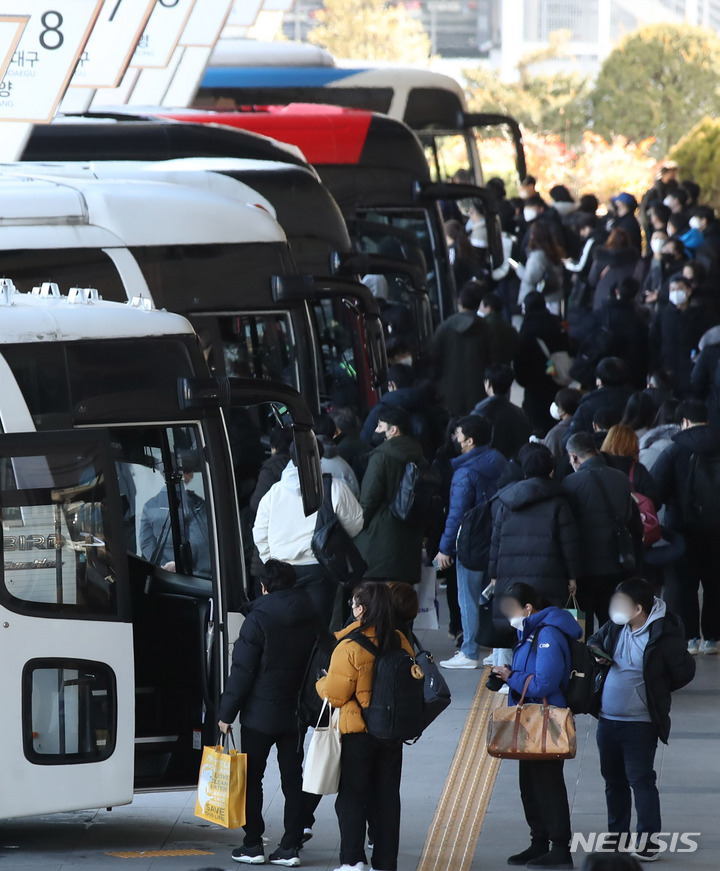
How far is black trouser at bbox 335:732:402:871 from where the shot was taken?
22.6ft

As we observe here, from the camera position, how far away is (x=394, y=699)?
674 cm

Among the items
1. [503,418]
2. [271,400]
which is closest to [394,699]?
[271,400]

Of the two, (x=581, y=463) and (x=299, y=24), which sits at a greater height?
(x=299, y=24)

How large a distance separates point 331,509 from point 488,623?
1173mm

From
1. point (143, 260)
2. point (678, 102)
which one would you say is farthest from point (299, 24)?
point (143, 260)

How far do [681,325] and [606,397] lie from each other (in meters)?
4.23

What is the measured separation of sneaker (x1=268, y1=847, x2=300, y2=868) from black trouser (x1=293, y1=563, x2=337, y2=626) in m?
2.57

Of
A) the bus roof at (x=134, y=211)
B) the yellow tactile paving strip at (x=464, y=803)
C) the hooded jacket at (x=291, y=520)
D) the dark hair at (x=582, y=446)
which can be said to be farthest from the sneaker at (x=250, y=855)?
the bus roof at (x=134, y=211)

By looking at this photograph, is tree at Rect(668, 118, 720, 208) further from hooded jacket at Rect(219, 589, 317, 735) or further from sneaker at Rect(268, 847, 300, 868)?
sneaker at Rect(268, 847, 300, 868)

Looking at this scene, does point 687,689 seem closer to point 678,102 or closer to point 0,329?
point 0,329

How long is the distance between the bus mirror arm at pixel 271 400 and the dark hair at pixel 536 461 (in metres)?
1.99

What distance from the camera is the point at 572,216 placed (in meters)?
20.9

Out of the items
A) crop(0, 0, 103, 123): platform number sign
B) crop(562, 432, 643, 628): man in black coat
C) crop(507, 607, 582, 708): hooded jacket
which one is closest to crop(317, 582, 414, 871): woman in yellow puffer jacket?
crop(507, 607, 582, 708): hooded jacket

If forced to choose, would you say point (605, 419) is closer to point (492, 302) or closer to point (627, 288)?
point (492, 302)
